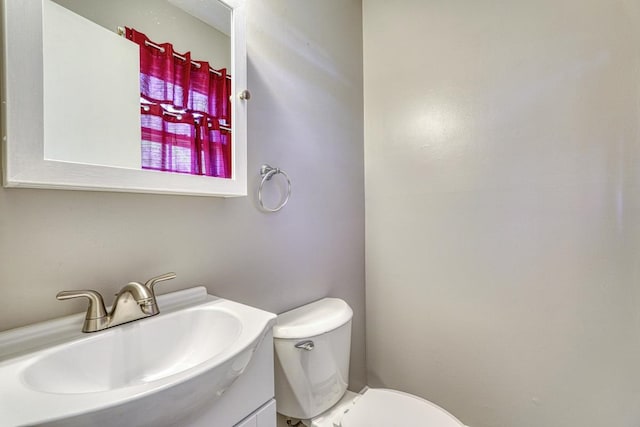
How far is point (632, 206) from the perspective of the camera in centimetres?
99

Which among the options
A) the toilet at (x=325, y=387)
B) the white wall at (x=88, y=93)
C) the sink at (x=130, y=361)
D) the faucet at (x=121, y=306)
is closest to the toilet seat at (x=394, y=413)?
the toilet at (x=325, y=387)

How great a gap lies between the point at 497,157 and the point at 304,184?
0.90 m

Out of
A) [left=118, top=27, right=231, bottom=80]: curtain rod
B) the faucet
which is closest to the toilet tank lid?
the faucet

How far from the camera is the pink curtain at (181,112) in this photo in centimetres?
79

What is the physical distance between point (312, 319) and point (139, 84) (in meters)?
0.98

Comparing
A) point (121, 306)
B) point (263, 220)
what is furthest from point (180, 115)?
point (121, 306)

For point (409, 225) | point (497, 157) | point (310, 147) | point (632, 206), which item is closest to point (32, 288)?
point (310, 147)

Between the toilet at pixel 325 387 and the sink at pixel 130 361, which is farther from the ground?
the sink at pixel 130 361

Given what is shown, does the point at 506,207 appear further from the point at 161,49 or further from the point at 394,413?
the point at 161,49

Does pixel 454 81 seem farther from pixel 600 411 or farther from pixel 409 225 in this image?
pixel 600 411

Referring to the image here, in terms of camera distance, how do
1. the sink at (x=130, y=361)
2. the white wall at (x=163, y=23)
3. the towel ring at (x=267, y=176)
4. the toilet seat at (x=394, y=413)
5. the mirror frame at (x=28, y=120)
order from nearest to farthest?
the sink at (x=130, y=361) < the mirror frame at (x=28, y=120) < the white wall at (x=163, y=23) < the toilet seat at (x=394, y=413) < the towel ring at (x=267, y=176)

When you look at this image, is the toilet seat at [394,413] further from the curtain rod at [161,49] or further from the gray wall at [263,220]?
the curtain rod at [161,49]

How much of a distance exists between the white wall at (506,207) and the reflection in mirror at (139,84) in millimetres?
965

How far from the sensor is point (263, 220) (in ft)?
3.60
